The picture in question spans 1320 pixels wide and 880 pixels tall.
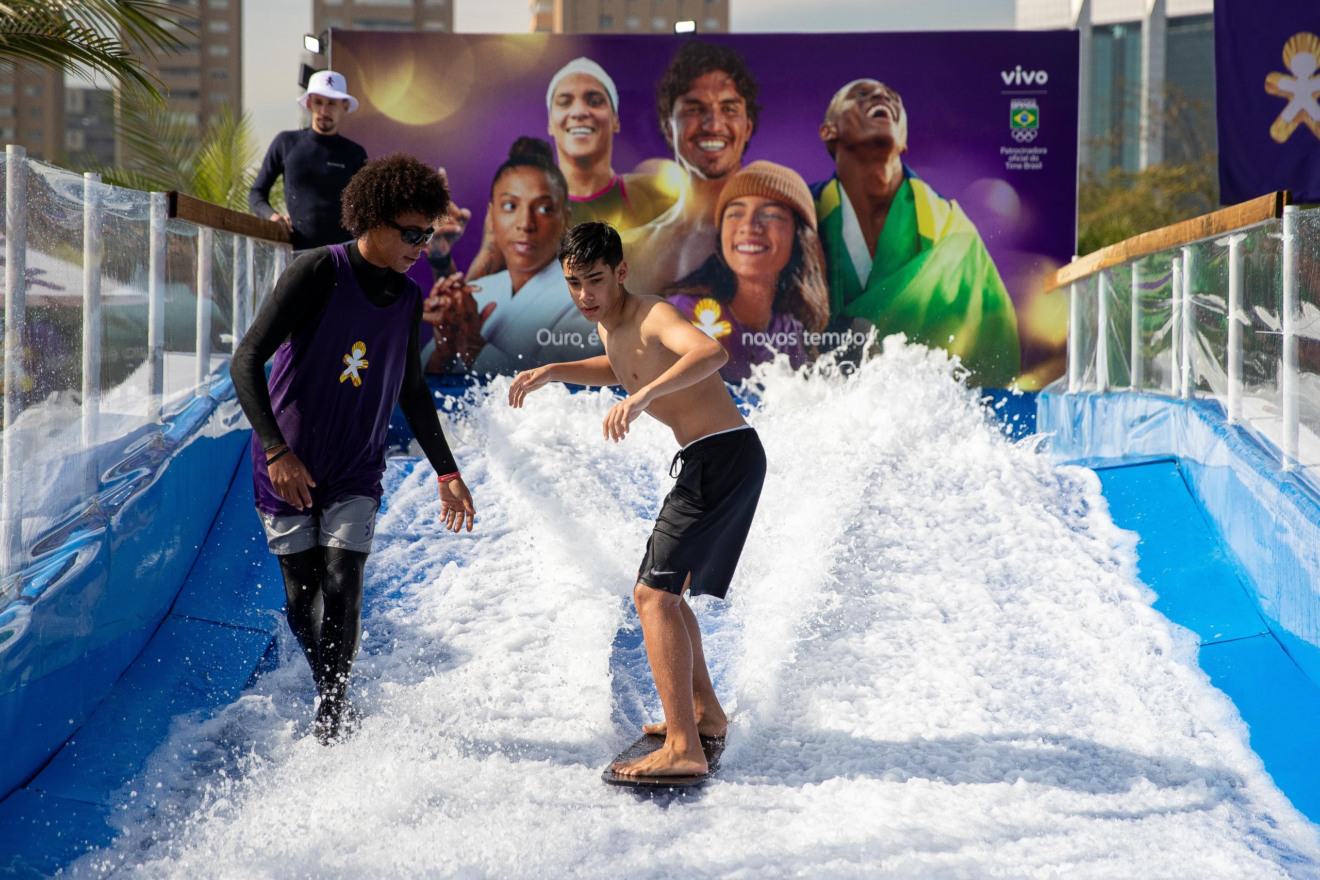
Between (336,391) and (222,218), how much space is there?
2.63 metres

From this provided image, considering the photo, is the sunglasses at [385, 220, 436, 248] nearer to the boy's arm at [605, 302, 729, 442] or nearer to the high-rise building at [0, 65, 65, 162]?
the boy's arm at [605, 302, 729, 442]

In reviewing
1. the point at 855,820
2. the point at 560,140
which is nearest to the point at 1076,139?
the point at 560,140

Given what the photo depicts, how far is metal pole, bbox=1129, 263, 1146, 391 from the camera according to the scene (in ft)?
20.6

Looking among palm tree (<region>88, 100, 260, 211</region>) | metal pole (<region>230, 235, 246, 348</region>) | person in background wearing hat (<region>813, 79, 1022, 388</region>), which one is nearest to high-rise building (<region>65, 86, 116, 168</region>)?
palm tree (<region>88, 100, 260, 211</region>)

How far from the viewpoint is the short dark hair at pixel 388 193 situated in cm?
327

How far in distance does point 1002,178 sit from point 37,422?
8.09 meters

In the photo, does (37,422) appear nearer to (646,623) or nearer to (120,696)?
(120,696)

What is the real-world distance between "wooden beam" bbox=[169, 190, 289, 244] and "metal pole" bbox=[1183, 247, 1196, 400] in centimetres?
479

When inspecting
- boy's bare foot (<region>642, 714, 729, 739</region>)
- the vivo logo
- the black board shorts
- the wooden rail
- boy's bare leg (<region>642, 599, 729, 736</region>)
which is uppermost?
the vivo logo

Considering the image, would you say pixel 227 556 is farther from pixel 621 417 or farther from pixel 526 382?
pixel 621 417

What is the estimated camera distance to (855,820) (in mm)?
2965

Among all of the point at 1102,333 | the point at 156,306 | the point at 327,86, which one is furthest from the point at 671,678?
the point at 1102,333

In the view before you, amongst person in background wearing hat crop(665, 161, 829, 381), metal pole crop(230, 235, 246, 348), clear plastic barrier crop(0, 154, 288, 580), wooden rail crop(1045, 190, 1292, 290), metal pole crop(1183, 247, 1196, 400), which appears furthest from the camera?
person in background wearing hat crop(665, 161, 829, 381)

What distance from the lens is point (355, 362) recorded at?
3312 millimetres
